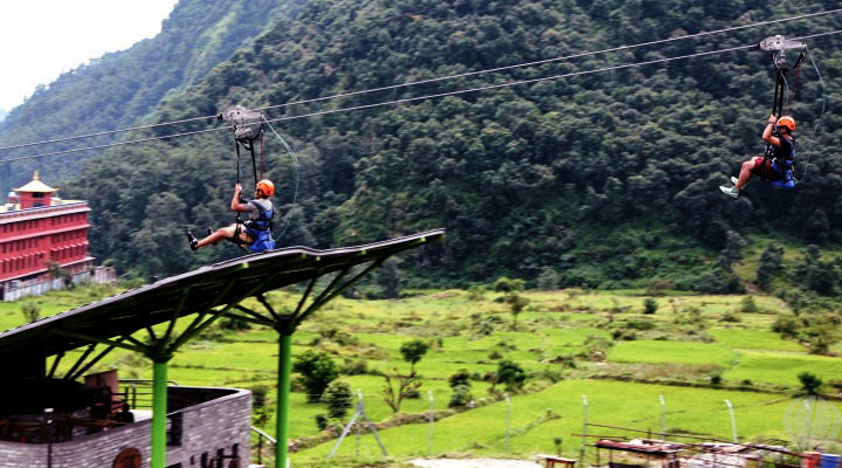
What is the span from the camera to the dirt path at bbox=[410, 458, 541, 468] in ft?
71.6

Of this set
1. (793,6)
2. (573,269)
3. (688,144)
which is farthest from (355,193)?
(793,6)

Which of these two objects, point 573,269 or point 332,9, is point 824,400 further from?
point 332,9

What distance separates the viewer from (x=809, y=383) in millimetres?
32531

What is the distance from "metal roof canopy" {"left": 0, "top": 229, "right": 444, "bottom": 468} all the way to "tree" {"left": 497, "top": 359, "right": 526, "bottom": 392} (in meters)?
16.7

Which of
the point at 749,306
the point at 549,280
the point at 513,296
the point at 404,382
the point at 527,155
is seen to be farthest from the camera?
the point at 527,155

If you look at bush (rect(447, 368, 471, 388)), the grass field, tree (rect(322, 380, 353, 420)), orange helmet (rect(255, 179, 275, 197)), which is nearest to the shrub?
the grass field

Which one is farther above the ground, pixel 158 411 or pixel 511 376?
pixel 158 411

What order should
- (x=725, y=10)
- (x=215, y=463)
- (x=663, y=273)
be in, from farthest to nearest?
(x=725, y=10) < (x=663, y=273) < (x=215, y=463)

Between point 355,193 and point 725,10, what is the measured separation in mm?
27641

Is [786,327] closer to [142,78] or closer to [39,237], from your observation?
[39,237]

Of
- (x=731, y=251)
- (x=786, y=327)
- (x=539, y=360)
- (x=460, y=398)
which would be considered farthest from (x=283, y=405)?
(x=731, y=251)

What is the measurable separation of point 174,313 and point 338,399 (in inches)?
624

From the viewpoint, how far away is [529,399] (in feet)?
107

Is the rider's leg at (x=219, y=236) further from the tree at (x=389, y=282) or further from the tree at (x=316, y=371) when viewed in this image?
the tree at (x=389, y=282)
